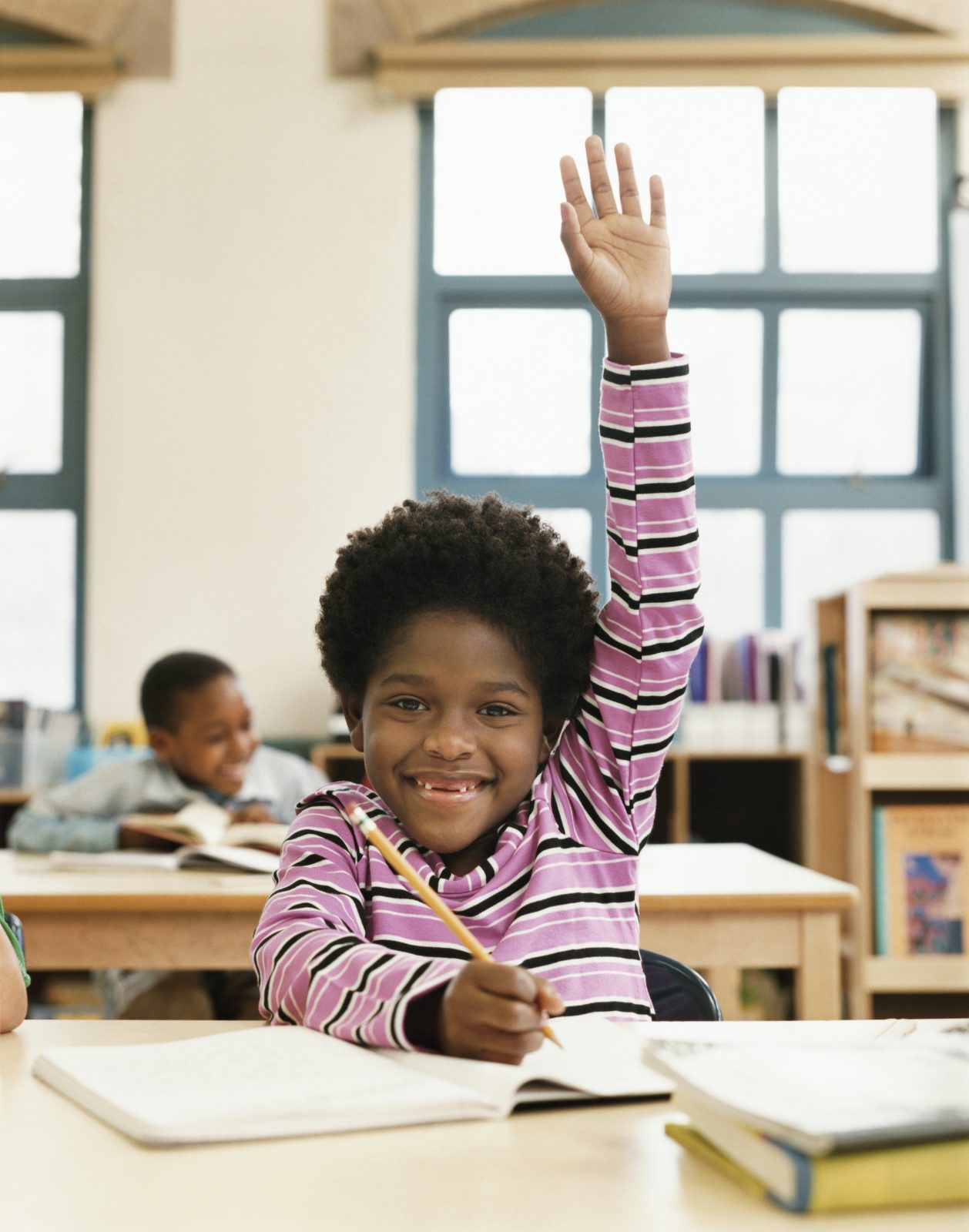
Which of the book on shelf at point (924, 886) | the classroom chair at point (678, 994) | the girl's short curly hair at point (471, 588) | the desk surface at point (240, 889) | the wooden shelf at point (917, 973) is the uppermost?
the girl's short curly hair at point (471, 588)

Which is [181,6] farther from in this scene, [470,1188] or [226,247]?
[470,1188]

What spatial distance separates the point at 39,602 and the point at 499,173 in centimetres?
208

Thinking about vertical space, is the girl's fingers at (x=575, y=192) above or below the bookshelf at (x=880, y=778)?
above

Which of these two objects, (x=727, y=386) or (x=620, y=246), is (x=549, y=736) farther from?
(x=727, y=386)

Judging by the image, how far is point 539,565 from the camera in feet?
3.89

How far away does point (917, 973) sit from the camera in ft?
9.64

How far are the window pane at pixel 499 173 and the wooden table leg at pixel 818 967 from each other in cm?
300

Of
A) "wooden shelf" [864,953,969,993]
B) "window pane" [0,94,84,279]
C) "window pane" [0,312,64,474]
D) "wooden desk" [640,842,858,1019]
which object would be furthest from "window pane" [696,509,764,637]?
"wooden desk" [640,842,858,1019]

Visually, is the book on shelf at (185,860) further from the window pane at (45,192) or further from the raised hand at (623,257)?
the window pane at (45,192)

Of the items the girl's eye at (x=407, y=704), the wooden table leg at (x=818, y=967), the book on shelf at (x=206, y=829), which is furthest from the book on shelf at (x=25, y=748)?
the girl's eye at (x=407, y=704)

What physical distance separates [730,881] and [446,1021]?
127cm

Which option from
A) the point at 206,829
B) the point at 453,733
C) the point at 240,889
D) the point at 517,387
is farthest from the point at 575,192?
the point at 517,387

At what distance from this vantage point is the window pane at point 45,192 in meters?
4.46

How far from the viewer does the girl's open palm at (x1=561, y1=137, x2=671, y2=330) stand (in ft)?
3.35
